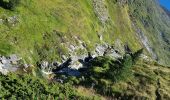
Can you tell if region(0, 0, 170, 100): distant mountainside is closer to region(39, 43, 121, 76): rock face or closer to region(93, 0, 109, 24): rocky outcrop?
region(39, 43, 121, 76): rock face

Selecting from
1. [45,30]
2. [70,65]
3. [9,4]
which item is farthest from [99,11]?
[9,4]

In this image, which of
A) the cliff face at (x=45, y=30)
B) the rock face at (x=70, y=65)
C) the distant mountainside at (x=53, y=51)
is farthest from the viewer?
the rock face at (x=70, y=65)

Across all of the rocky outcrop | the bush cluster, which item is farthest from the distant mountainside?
the rocky outcrop

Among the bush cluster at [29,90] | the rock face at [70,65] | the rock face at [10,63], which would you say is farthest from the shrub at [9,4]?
the bush cluster at [29,90]

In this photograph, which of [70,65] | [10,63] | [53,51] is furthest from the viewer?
[53,51]

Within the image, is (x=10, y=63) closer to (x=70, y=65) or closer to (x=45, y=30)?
(x=70, y=65)

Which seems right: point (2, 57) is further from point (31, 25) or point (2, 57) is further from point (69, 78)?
point (31, 25)

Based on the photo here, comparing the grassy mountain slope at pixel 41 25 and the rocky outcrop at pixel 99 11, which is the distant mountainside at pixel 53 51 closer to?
the grassy mountain slope at pixel 41 25

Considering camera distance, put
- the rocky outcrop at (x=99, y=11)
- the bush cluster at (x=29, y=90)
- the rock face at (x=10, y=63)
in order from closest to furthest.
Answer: the bush cluster at (x=29, y=90)
the rock face at (x=10, y=63)
the rocky outcrop at (x=99, y=11)

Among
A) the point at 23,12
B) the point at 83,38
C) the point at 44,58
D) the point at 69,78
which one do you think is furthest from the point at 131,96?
the point at 83,38
